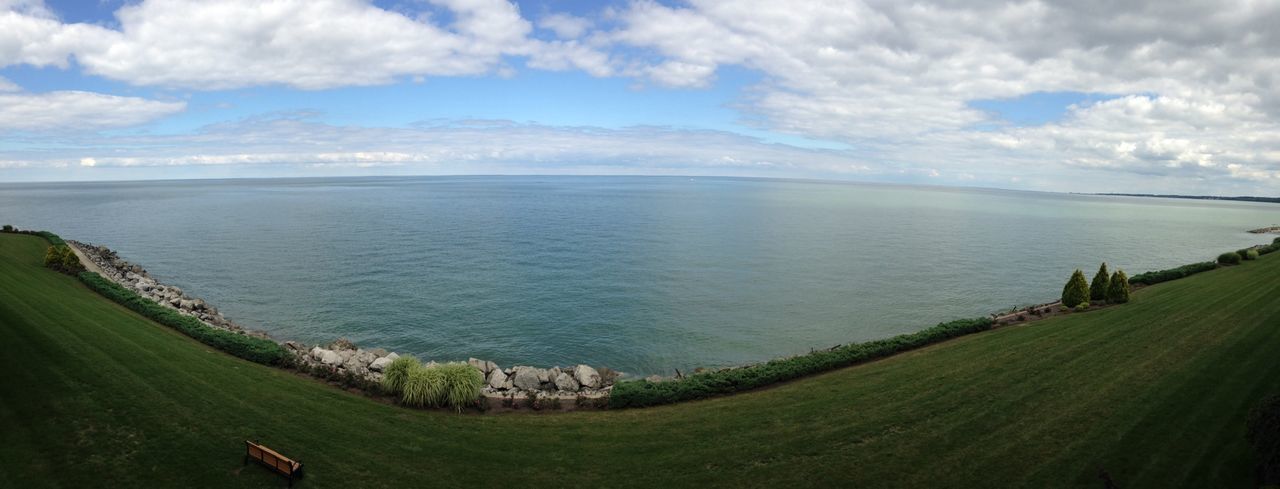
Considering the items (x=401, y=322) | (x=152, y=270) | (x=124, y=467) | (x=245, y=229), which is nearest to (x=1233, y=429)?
(x=124, y=467)

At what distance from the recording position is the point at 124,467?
44.5ft

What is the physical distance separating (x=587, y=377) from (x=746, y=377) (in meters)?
7.22

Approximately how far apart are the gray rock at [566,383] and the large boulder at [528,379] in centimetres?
67

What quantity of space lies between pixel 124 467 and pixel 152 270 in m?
55.4

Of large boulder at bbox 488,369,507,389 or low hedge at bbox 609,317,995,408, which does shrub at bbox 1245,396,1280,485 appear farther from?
large boulder at bbox 488,369,507,389

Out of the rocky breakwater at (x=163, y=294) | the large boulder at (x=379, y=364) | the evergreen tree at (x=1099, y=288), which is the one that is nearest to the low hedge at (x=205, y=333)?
the rocky breakwater at (x=163, y=294)

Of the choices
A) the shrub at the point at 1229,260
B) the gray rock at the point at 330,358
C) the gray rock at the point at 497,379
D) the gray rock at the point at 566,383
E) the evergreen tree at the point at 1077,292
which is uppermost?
the shrub at the point at 1229,260

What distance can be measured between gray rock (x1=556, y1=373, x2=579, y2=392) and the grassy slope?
202 inches

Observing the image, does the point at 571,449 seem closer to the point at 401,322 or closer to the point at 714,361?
the point at 714,361

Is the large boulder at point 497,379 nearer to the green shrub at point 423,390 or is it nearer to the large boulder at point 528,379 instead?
the large boulder at point 528,379

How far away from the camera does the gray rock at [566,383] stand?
24.4 metres

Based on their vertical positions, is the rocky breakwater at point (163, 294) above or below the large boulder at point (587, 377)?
above

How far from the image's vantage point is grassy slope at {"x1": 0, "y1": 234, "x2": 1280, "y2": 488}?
14.0 meters

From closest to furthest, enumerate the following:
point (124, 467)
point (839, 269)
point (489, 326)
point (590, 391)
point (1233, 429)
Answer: point (124, 467), point (1233, 429), point (590, 391), point (489, 326), point (839, 269)
